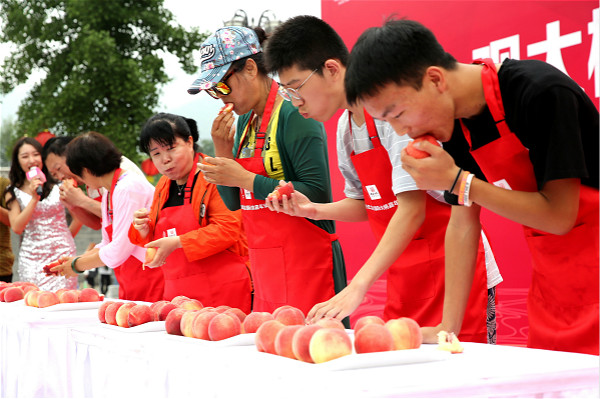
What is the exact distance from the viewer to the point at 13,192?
460cm

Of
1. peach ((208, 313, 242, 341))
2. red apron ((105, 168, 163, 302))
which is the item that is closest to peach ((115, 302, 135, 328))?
peach ((208, 313, 242, 341))

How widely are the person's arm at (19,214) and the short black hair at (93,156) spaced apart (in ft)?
4.76

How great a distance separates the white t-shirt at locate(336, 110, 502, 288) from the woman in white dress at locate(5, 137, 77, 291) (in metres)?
3.09

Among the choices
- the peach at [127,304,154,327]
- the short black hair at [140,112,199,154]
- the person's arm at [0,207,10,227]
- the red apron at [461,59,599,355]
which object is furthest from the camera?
the person's arm at [0,207,10,227]

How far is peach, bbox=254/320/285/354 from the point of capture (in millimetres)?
1237

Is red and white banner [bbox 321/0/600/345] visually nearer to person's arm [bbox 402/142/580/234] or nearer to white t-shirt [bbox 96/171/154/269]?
white t-shirt [bbox 96/171/154/269]

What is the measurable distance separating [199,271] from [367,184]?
0.99m

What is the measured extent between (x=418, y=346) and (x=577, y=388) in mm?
272

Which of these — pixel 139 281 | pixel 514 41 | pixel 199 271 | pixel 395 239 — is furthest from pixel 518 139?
pixel 514 41

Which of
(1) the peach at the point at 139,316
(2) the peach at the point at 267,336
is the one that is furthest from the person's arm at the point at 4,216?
(2) the peach at the point at 267,336

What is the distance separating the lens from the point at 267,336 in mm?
1245

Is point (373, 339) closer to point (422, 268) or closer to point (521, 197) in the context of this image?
point (521, 197)

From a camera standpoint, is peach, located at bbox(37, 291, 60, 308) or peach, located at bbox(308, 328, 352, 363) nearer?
peach, located at bbox(308, 328, 352, 363)

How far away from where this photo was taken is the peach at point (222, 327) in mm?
1421
